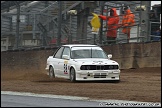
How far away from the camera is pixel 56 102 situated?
11.5 meters

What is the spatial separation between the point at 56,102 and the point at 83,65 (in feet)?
19.0

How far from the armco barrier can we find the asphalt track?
11298 millimetres

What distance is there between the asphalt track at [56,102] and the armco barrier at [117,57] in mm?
11298

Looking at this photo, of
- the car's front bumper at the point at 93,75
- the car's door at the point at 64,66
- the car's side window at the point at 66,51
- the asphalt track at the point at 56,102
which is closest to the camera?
the asphalt track at the point at 56,102

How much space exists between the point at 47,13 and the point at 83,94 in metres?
16.7

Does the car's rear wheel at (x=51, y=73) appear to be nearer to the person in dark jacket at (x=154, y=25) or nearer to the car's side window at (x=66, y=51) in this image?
the car's side window at (x=66, y=51)

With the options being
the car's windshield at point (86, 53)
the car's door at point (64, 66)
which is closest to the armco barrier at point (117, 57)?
the car's windshield at point (86, 53)

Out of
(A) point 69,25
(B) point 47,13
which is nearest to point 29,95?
(A) point 69,25

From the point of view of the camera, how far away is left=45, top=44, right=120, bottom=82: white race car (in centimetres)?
1716

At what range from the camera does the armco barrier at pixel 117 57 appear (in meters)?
23.6

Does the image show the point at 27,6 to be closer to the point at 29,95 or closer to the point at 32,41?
the point at 32,41

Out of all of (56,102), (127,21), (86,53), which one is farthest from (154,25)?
(56,102)

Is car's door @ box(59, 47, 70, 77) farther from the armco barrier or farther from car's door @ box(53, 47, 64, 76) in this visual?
the armco barrier

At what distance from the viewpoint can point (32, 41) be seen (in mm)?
27922
